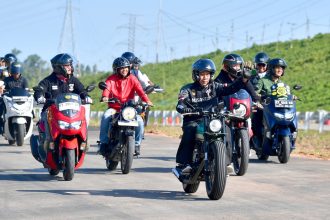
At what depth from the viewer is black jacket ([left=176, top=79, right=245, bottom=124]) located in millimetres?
11320

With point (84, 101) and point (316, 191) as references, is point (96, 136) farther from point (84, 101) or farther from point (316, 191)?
point (316, 191)

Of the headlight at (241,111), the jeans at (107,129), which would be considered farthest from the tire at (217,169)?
the jeans at (107,129)

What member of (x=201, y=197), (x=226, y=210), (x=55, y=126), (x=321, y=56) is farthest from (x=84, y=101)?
(x=321, y=56)

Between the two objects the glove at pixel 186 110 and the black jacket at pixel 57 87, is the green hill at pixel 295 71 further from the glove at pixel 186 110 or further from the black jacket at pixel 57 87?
the glove at pixel 186 110

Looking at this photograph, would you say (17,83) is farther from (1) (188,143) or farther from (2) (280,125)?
(1) (188,143)

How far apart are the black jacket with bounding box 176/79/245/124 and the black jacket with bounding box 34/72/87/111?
126 inches

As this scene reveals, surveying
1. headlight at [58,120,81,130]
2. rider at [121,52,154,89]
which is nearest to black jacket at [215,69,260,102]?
headlight at [58,120,81,130]

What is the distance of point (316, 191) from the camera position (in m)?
11.9

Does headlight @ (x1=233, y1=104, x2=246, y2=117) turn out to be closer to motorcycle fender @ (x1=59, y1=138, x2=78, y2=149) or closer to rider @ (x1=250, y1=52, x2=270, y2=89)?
motorcycle fender @ (x1=59, y1=138, x2=78, y2=149)

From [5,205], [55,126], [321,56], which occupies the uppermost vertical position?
[321,56]

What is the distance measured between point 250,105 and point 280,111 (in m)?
2.33

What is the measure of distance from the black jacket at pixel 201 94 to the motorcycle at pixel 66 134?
2.04 m

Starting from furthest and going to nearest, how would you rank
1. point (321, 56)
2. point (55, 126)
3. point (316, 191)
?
1. point (321, 56)
2. point (55, 126)
3. point (316, 191)

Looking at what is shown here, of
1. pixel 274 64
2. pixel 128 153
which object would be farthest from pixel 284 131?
pixel 128 153
